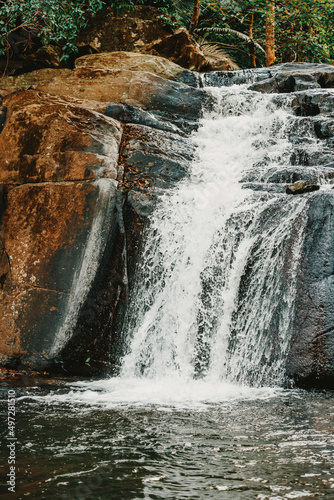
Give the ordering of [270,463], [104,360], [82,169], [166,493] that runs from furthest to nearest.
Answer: [82,169] → [104,360] → [270,463] → [166,493]

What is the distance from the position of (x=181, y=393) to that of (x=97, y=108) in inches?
251

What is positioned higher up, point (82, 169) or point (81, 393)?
point (82, 169)

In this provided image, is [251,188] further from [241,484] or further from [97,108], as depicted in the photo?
[241,484]

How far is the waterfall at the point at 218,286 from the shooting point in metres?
6.55

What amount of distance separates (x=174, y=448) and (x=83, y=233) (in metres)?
4.37

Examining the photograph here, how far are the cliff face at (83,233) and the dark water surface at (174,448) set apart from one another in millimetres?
1448

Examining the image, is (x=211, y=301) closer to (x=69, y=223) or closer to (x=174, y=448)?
(x=69, y=223)

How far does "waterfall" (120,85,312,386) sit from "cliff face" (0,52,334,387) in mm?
250

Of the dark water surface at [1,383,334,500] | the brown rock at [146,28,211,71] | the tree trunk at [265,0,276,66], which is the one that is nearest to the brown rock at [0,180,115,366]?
the dark water surface at [1,383,334,500]

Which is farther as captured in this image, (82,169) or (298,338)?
(82,169)

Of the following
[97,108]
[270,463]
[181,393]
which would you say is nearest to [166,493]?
[270,463]

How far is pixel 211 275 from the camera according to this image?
285 inches

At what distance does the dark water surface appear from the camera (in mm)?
2773

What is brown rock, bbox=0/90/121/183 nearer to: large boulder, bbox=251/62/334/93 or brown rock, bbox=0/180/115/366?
brown rock, bbox=0/180/115/366
